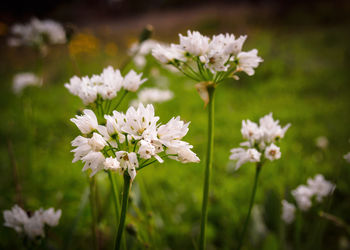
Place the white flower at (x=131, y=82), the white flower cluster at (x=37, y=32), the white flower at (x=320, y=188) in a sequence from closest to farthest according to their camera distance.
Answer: the white flower at (x=131, y=82)
the white flower at (x=320, y=188)
the white flower cluster at (x=37, y=32)

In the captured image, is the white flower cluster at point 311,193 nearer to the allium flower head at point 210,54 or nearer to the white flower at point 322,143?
the white flower at point 322,143

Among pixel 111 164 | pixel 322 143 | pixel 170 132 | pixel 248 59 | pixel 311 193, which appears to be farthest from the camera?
pixel 322 143

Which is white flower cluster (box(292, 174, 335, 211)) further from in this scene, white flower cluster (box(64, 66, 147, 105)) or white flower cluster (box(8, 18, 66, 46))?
white flower cluster (box(8, 18, 66, 46))

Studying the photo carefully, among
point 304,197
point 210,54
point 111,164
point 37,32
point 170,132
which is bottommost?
point 304,197

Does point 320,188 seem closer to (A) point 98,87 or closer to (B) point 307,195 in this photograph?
(B) point 307,195

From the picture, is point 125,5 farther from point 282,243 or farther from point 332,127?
point 282,243

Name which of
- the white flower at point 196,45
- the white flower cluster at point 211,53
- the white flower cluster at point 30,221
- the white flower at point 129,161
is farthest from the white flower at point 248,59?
the white flower cluster at point 30,221

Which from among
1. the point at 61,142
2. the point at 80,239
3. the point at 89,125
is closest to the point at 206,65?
the point at 89,125

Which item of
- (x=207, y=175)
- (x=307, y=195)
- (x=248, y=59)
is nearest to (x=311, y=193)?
(x=307, y=195)
